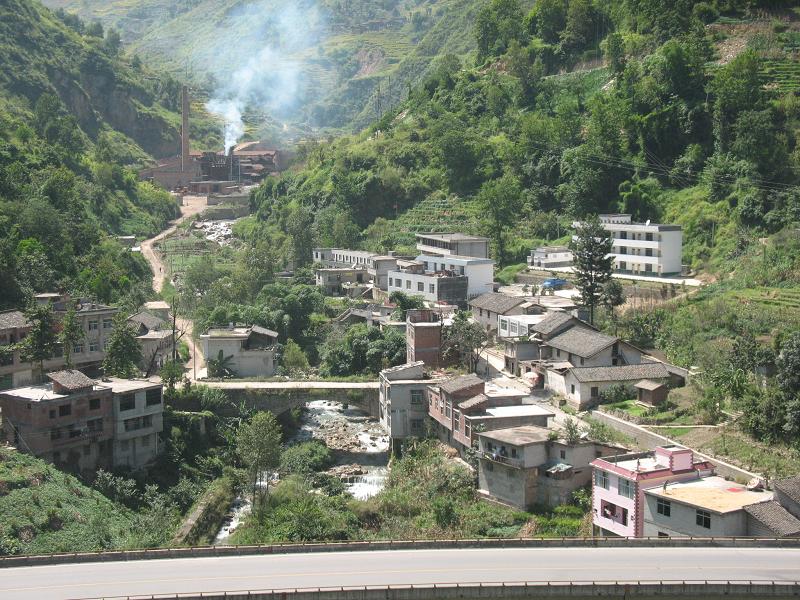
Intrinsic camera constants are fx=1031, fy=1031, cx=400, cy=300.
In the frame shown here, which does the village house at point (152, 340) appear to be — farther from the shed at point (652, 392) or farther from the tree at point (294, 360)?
the shed at point (652, 392)

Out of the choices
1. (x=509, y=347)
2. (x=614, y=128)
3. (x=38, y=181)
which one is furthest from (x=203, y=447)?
(x=614, y=128)

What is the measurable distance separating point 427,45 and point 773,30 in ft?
258

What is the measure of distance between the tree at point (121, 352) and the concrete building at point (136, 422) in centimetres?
209

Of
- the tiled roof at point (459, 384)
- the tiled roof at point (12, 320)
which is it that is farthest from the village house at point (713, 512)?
the tiled roof at point (12, 320)

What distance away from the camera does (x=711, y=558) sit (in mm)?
20891

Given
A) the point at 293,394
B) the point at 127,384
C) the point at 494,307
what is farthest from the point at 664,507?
the point at 494,307

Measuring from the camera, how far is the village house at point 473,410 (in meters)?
31.0

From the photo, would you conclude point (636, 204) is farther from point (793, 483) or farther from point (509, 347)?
point (793, 483)

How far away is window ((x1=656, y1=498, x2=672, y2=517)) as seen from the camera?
955 inches

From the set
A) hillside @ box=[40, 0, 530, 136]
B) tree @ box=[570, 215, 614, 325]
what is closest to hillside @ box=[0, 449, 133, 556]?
tree @ box=[570, 215, 614, 325]

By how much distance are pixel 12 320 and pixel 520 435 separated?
1781 cm

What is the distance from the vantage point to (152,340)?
40.5 metres

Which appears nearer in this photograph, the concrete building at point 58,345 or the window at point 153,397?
the window at point 153,397

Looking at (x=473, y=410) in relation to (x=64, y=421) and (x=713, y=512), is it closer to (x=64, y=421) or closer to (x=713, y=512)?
(x=713, y=512)
